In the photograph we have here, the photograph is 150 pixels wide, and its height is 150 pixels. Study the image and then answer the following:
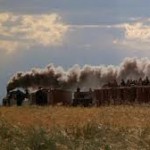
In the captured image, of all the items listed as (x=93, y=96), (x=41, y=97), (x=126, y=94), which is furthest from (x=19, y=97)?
(x=126, y=94)

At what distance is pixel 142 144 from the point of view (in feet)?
44.1

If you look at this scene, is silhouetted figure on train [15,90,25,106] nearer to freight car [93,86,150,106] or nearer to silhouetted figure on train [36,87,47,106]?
silhouetted figure on train [36,87,47,106]

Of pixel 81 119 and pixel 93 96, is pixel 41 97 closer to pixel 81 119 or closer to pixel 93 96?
pixel 93 96

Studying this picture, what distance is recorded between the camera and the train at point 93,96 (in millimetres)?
56094

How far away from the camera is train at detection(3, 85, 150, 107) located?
184ft

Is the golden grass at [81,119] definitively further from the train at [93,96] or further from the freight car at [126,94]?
the freight car at [126,94]

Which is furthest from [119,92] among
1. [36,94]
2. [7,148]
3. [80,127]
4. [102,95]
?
[7,148]

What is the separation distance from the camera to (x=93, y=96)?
62.1 metres

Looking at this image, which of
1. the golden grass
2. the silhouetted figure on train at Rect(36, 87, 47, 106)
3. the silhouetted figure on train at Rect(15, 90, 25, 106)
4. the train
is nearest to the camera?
the golden grass

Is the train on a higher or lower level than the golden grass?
higher

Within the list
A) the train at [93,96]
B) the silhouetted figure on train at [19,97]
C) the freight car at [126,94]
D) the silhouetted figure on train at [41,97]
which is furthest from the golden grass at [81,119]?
the silhouetted figure on train at [19,97]

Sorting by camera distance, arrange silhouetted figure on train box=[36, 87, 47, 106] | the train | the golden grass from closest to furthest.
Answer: the golden grass → the train → silhouetted figure on train box=[36, 87, 47, 106]

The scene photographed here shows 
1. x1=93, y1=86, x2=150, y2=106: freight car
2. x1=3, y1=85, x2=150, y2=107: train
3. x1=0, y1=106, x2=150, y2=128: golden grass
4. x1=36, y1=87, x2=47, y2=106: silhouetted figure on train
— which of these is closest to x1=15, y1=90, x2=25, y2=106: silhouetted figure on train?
x1=3, y1=85, x2=150, y2=107: train

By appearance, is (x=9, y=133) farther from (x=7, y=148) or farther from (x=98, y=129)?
(x=7, y=148)
